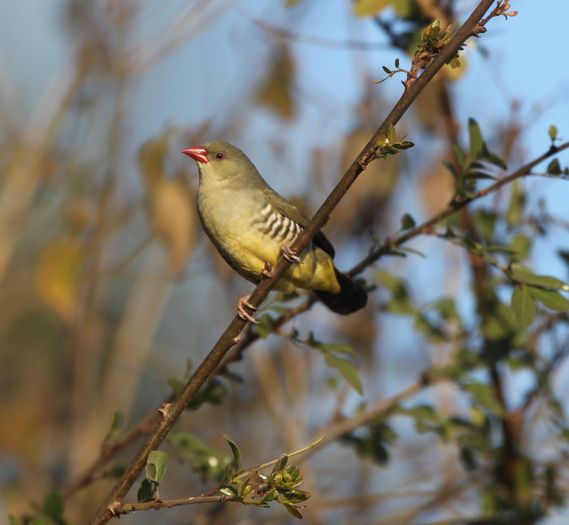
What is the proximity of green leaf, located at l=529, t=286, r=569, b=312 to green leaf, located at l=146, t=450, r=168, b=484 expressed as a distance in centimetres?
123

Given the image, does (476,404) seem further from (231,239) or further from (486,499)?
(231,239)

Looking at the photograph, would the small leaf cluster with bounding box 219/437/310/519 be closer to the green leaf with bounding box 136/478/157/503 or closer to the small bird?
the green leaf with bounding box 136/478/157/503

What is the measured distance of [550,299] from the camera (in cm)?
268

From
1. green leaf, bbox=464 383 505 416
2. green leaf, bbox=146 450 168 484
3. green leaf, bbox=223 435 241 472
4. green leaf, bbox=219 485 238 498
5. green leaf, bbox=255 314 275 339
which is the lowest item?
green leaf, bbox=219 485 238 498

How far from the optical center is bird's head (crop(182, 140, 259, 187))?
3.78 meters

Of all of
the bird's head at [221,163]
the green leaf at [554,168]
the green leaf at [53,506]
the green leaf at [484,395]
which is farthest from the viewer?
the bird's head at [221,163]

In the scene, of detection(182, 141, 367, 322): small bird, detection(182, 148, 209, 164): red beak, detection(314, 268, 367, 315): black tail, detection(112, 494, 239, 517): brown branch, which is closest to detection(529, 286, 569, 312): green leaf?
detection(182, 141, 367, 322): small bird

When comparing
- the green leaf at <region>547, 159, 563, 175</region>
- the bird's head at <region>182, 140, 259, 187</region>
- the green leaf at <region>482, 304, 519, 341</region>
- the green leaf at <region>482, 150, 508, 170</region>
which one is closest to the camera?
the green leaf at <region>547, 159, 563, 175</region>

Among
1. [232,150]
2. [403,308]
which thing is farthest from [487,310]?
[232,150]

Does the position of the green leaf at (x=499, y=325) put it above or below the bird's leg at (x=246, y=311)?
above

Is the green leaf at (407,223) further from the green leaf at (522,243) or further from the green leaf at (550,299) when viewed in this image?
the green leaf at (522,243)

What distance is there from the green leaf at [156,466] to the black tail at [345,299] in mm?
1571

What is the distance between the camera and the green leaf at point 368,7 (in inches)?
117

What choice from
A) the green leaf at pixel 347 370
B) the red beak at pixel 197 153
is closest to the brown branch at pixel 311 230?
the green leaf at pixel 347 370
